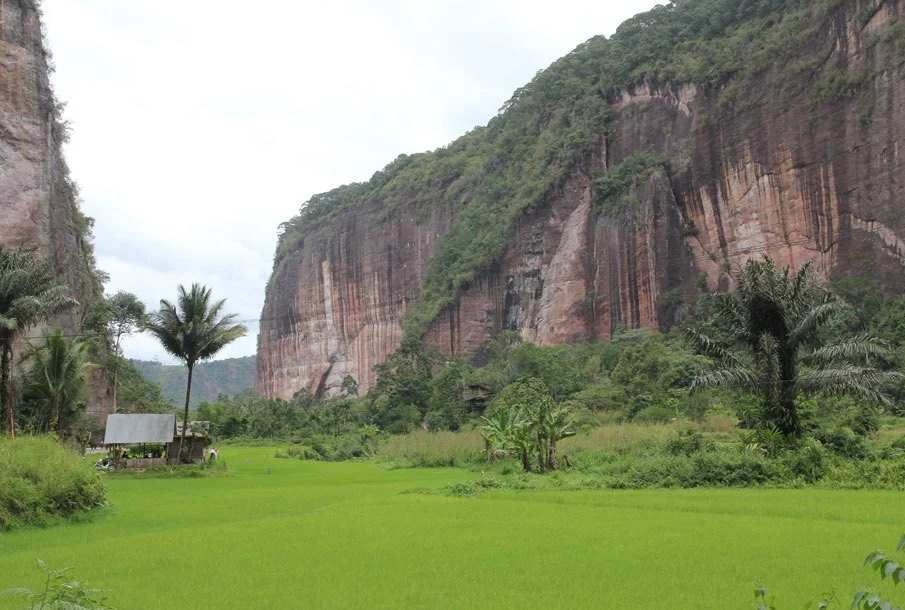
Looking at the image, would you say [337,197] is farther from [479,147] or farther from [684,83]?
[684,83]

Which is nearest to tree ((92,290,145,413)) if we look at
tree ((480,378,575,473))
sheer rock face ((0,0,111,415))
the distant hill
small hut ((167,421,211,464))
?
sheer rock face ((0,0,111,415))

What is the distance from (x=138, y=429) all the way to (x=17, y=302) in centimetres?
645

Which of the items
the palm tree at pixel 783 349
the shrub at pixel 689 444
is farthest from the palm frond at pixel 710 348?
the shrub at pixel 689 444

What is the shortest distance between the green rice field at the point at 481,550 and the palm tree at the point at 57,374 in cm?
1077

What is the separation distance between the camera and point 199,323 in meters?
25.0

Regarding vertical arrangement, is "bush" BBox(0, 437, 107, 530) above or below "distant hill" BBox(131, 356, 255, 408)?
below

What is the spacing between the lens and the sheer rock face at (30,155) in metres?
32.1

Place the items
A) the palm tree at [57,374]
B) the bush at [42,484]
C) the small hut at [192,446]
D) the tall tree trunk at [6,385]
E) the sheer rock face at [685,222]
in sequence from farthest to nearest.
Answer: the sheer rock face at [685,222], the small hut at [192,446], the palm tree at [57,374], the tall tree trunk at [6,385], the bush at [42,484]

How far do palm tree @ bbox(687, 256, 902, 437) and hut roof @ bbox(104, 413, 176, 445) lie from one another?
1651cm

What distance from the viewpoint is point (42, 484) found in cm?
1219

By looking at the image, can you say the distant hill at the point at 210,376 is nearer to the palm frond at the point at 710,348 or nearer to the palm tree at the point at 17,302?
the palm tree at the point at 17,302

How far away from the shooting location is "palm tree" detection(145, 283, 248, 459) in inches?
982

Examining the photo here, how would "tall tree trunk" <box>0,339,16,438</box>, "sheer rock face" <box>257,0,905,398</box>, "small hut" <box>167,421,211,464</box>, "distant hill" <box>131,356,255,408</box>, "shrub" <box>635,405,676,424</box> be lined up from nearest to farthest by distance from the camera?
"tall tree trunk" <box>0,339,16,438</box>
"small hut" <box>167,421,211,464</box>
"shrub" <box>635,405,676,424</box>
"sheer rock face" <box>257,0,905,398</box>
"distant hill" <box>131,356,255,408</box>

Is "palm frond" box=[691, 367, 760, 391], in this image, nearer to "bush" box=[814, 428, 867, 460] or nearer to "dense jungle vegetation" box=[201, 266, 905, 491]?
"dense jungle vegetation" box=[201, 266, 905, 491]
